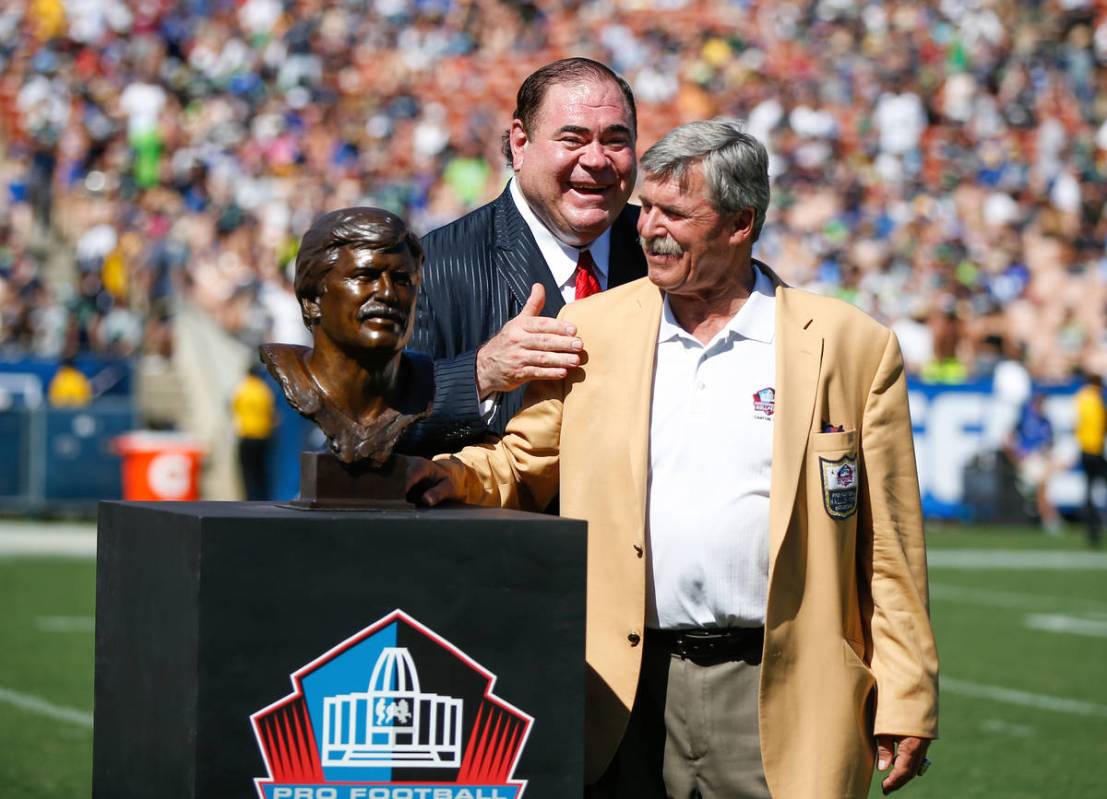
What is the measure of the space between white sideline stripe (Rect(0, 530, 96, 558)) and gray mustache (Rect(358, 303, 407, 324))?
427 inches

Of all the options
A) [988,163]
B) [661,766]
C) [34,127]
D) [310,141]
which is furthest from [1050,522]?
[661,766]

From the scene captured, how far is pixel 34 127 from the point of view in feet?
72.1

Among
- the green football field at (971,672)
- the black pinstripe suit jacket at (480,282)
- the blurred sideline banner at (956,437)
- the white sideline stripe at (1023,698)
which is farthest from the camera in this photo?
the blurred sideline banner at (956,437)

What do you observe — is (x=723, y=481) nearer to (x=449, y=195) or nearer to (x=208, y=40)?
(x=449, y=195)

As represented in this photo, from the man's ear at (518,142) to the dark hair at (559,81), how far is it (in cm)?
2

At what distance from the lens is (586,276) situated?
4305 mm

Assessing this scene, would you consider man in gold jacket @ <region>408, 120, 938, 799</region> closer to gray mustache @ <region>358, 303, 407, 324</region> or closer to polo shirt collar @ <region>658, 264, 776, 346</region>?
polo shirt collar @ <region>658, 264, 776, 346</region>

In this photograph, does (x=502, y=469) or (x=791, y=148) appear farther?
(x=791, y=148)

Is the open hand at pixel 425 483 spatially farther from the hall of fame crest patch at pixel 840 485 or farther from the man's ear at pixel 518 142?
the man's ear at pixel 518 142

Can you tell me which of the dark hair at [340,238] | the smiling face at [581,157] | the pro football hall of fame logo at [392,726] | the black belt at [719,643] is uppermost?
the smiling face at [581,157]

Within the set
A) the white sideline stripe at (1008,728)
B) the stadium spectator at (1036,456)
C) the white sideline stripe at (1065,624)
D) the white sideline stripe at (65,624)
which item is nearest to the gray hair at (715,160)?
the white sideline stripe at (1008,728)

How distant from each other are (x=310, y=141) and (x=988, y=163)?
9.12 meters

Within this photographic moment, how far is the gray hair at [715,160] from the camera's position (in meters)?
3.55

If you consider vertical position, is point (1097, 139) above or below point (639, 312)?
above
